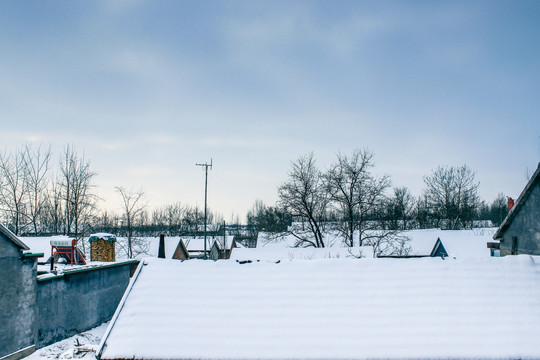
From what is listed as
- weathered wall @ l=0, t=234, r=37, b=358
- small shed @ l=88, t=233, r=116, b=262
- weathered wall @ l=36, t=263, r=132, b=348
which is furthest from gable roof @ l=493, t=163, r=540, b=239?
small shed @ l=88, t=233, r=116, b=262

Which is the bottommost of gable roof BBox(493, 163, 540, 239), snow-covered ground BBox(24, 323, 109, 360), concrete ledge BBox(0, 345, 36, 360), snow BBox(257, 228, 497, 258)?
snow-covered ground BBox(24, 323, 109, 360)

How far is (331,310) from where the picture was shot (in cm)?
714

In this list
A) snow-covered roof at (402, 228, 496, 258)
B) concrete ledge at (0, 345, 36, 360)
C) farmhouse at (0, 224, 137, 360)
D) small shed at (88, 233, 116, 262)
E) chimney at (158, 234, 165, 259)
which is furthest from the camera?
chimney at (158, 234, 165, 259)

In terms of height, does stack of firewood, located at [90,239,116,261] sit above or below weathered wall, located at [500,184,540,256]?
below

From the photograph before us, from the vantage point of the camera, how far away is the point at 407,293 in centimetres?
733

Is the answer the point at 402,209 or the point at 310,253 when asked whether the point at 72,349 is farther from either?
the point at 402,209

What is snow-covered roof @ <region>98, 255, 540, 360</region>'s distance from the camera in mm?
6434

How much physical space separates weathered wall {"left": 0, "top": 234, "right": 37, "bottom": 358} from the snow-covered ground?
2.27 feet

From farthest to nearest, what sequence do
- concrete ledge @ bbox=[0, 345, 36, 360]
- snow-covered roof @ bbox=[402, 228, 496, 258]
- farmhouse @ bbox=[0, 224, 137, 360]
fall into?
snow-covered roof @ bbox=[402, 228, 496, 258] → farmhouse @ bbox=[0, 224, 137, 360] → concrete ledge @ bbox=[0, 345, 36, 360]

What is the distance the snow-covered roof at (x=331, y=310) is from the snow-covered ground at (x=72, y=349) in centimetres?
692

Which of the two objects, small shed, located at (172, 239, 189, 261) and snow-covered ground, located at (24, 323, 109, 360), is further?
small shed, located at (172, 239, 189, 261)

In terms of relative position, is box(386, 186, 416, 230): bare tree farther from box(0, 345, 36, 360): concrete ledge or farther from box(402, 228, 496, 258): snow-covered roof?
box(0, 345, 36, 360): concrete ledge

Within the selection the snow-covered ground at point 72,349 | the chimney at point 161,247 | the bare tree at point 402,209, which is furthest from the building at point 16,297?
the bare tree at point 402,209

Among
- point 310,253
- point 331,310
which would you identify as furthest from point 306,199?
point 331,310
